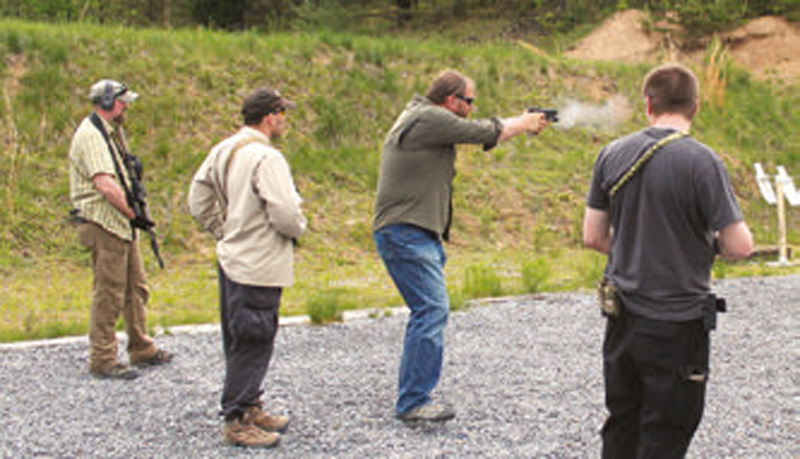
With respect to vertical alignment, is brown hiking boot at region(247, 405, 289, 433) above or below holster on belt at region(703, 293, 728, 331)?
below

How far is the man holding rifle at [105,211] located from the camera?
5.68m

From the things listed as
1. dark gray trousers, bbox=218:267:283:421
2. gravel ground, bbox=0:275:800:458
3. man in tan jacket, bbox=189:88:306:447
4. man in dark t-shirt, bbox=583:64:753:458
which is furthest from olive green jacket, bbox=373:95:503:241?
man in dark t-shirt, bbox=583:64:753:458

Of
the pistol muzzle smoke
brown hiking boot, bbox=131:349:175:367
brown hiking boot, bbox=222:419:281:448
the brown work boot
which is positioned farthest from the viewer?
the pistol muzzle smoke

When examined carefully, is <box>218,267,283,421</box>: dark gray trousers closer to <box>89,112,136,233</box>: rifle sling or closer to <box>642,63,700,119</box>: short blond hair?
<box>89,112,136,233</box>: rifle sling

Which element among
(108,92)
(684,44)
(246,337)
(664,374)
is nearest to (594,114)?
(684,44)

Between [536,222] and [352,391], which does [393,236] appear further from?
[536,222]

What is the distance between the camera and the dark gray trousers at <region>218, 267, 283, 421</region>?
170 inches

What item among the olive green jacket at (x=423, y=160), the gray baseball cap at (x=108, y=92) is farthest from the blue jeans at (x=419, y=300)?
the gray baseball cap at (x=108, y=92)

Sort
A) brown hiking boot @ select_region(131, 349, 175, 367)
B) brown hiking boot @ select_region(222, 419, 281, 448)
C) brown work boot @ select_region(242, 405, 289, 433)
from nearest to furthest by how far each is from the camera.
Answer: brown hiking boot @ select_region(222, 419, 281, 448), brown work boot @ select_region(242, 405, 289, 433), brown hiking boot @ select_region(131, 349, 175, 367)

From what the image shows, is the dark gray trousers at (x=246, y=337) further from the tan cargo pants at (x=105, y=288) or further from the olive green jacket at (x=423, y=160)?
the tan cargo pants at (x=105, y=288)

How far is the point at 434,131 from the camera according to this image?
15.1 feet

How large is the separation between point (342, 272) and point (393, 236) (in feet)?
22.5

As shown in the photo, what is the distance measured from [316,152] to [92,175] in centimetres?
943

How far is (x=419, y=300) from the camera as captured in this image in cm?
471
